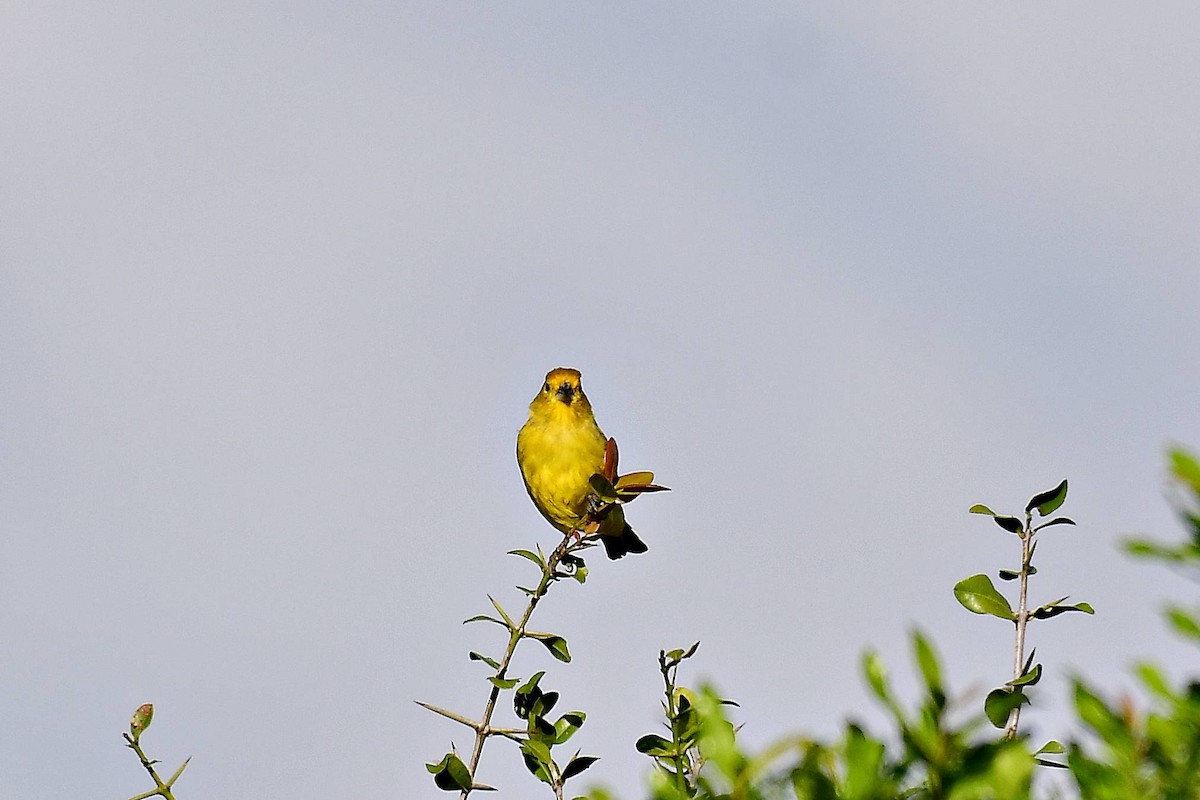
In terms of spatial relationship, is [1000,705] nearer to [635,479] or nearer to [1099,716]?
[1099,716]

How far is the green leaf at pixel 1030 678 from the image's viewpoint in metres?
2.40

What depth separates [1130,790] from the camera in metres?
1.29

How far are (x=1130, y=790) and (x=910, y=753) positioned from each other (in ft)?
0.85

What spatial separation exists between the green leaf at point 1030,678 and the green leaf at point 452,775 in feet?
3.41

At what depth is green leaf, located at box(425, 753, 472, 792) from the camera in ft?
9.53

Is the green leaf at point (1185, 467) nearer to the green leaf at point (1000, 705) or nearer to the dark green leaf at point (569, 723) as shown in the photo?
the green leaf at point (1000, 705)

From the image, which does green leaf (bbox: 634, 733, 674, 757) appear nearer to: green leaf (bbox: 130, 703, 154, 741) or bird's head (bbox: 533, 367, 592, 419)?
green leaf (bbox: 130, 703, 154, 741)

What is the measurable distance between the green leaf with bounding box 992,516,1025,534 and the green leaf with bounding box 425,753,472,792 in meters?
1.09

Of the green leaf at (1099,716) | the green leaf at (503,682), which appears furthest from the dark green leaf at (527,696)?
the green leaf at (1099,716)

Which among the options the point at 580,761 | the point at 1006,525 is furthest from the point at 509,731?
the point at 1006,525

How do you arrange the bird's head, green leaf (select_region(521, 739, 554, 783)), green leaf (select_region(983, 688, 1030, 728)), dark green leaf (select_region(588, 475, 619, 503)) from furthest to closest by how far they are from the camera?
the bird's head
dark green leaf (select_region(588, 475, 619, 503))
green leaf (select_region(521, 739, 554, 783))
green leaf (select_region(983, 688, 1030, 728))

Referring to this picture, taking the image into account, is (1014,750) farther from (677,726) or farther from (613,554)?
(613,554)

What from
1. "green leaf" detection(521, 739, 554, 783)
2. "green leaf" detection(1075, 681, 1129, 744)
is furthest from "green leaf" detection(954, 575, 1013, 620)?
"green leaf" detection(1075, 681, 1129, 744)

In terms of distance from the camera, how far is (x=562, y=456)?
9.72 m
